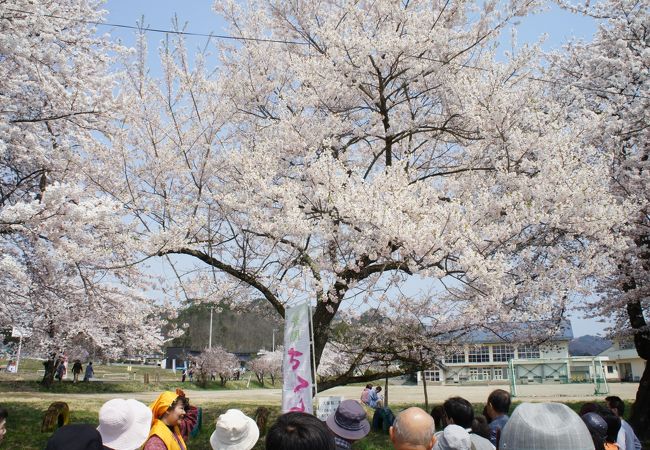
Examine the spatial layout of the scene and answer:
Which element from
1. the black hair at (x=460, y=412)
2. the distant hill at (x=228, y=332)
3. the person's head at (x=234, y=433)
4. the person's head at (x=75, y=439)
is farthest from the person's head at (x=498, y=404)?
the distant hill at (x=228, y=332)

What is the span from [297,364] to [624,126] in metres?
8.43

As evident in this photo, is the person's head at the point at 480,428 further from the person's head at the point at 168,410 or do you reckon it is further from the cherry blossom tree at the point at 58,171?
the cherry blossom tree at the point at 58,171

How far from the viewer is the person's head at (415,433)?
2.74 meters

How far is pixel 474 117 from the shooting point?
8.77 metres

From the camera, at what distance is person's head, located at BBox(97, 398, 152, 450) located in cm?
304

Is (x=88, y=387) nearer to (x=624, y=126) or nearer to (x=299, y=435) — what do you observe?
(x=624, y=126)

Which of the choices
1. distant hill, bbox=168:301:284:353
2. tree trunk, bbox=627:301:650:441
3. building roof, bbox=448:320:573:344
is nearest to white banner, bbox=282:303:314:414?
building roof, bbox=448:320:573:344

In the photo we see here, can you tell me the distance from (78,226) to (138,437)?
205 inches

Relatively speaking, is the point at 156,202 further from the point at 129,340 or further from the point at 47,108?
the point at 129,340

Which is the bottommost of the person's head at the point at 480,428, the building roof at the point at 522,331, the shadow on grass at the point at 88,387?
the shadow on grass at the point at 88,387

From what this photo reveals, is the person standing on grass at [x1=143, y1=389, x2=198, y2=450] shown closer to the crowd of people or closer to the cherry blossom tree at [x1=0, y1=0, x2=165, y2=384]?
the crowd of people

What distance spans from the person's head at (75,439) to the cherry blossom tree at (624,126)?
897 centimetres

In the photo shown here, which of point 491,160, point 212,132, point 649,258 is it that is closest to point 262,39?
point 212,132

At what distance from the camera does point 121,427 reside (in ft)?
10.0
